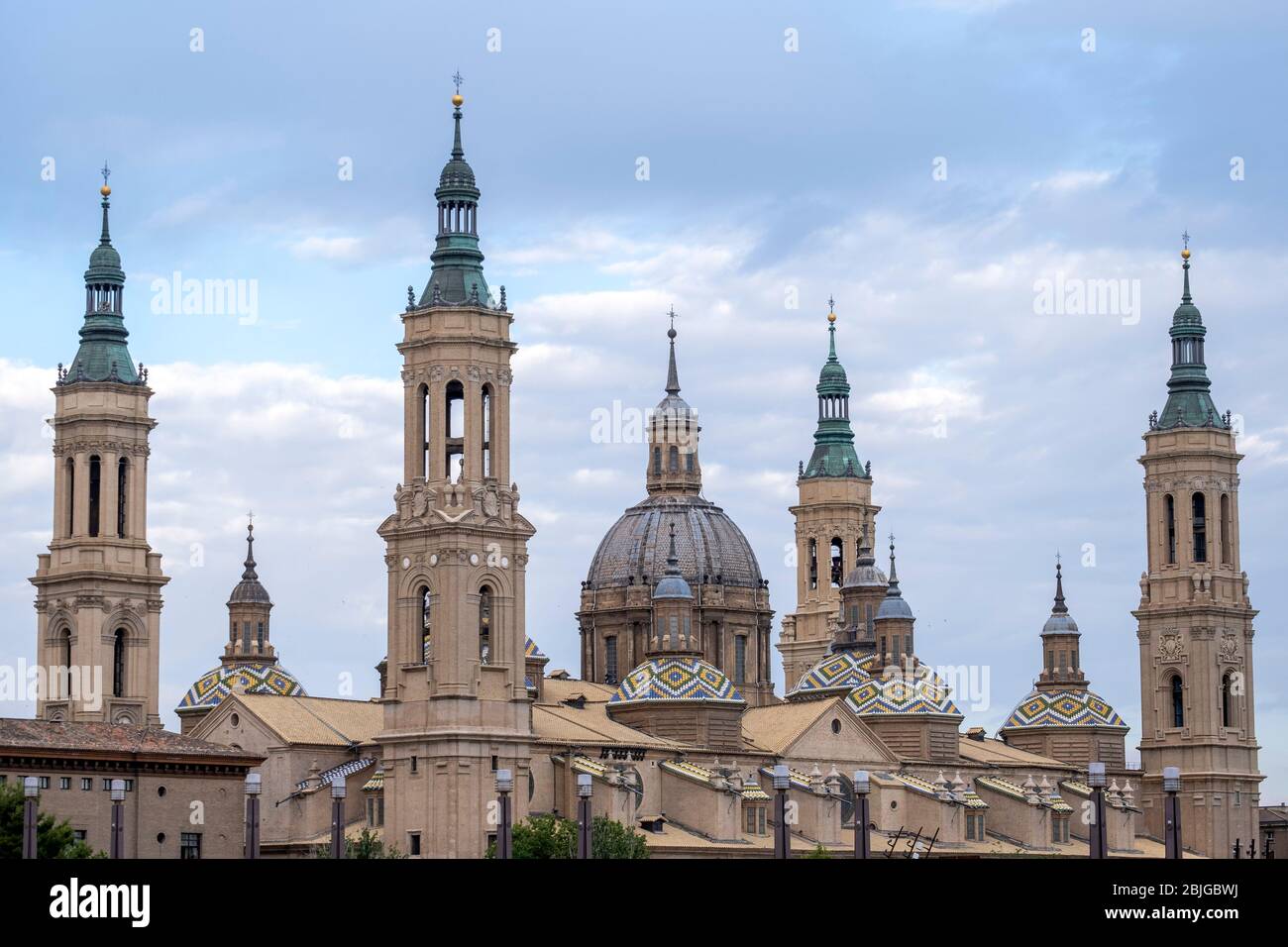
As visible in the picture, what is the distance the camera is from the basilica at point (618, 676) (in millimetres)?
117188

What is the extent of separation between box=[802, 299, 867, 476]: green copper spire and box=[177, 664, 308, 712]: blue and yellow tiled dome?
44.0m

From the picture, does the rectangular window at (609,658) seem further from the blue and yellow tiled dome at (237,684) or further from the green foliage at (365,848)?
the green foliage at (365,848)

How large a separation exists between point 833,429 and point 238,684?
1956 inches

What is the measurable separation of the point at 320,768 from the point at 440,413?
16.8 meters

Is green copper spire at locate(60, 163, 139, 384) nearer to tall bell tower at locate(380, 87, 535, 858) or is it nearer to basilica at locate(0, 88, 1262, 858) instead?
basilica at locate(0, 88, 1262, 858)

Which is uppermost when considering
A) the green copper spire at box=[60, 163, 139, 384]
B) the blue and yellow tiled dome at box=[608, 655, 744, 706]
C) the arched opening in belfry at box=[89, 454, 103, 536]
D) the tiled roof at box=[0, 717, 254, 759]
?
the green copper spire at box=[60, 163, 139, 384]

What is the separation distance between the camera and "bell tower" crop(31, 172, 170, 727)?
12938 centimetres

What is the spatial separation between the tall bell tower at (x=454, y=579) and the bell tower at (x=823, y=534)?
5154 cm

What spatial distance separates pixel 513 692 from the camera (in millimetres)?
118938

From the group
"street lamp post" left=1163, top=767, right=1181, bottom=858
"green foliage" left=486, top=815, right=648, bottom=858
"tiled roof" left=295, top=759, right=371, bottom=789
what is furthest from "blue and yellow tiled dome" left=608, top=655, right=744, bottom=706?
"street lamp post" left=1163, top=767, right=1181, bottom=858

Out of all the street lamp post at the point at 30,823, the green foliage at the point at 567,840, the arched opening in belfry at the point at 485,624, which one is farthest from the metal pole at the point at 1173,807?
the arched opening in belfry at the point at 485,624

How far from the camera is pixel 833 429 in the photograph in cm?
17338
